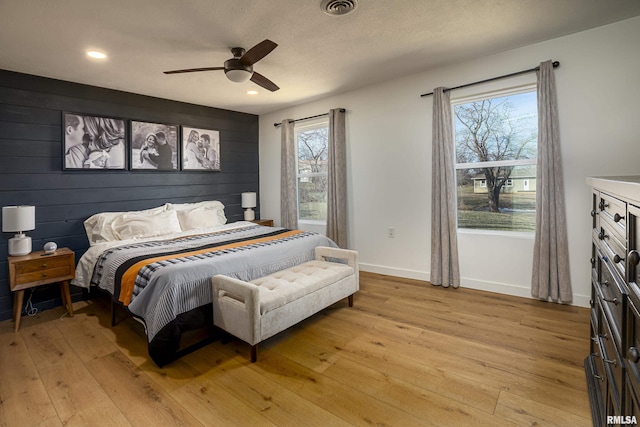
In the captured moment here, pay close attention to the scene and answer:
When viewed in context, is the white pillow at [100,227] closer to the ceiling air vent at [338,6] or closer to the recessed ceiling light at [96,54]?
the recessed ceiling light at [96,54]

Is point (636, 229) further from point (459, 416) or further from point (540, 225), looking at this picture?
point (540, 225)

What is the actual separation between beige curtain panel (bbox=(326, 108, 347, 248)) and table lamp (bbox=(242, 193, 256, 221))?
1.47 meters

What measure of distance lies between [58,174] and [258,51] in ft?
8.86

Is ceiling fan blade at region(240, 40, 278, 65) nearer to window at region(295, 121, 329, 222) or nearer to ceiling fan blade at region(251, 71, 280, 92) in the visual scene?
ceiling fan blade at region(251, 71, 280, 92)

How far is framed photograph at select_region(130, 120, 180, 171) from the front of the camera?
157 inches

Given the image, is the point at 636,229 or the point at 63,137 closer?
the point at 636,229

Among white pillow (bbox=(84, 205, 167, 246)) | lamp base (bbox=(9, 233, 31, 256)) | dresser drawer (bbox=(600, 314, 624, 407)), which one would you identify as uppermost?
Result: white pillow (bbox=(84, 205, 167, 246))

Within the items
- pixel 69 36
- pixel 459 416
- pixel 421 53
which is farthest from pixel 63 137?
pixel 459 416

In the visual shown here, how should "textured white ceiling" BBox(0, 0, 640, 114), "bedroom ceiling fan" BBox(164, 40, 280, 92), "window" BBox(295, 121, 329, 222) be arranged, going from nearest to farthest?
"textured white ceiling" BBox(0, 0, 640, 114) < "bedroom ceiling fan" BBox(164, 40, 280, 92) < "window" BBox(295, 121, 329, 222)

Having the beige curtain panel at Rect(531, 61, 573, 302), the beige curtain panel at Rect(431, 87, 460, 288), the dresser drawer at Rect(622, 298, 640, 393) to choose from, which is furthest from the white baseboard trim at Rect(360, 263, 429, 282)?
the dresser drawer at Rect(622, 298, 640, 393)

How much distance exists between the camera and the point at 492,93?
3291mm

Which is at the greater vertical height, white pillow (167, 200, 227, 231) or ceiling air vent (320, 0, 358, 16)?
ceiling air vent (320, 0, 358, 16)

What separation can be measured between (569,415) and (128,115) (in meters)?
4.92

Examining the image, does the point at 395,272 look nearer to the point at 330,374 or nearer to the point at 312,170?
the point at 312,170
